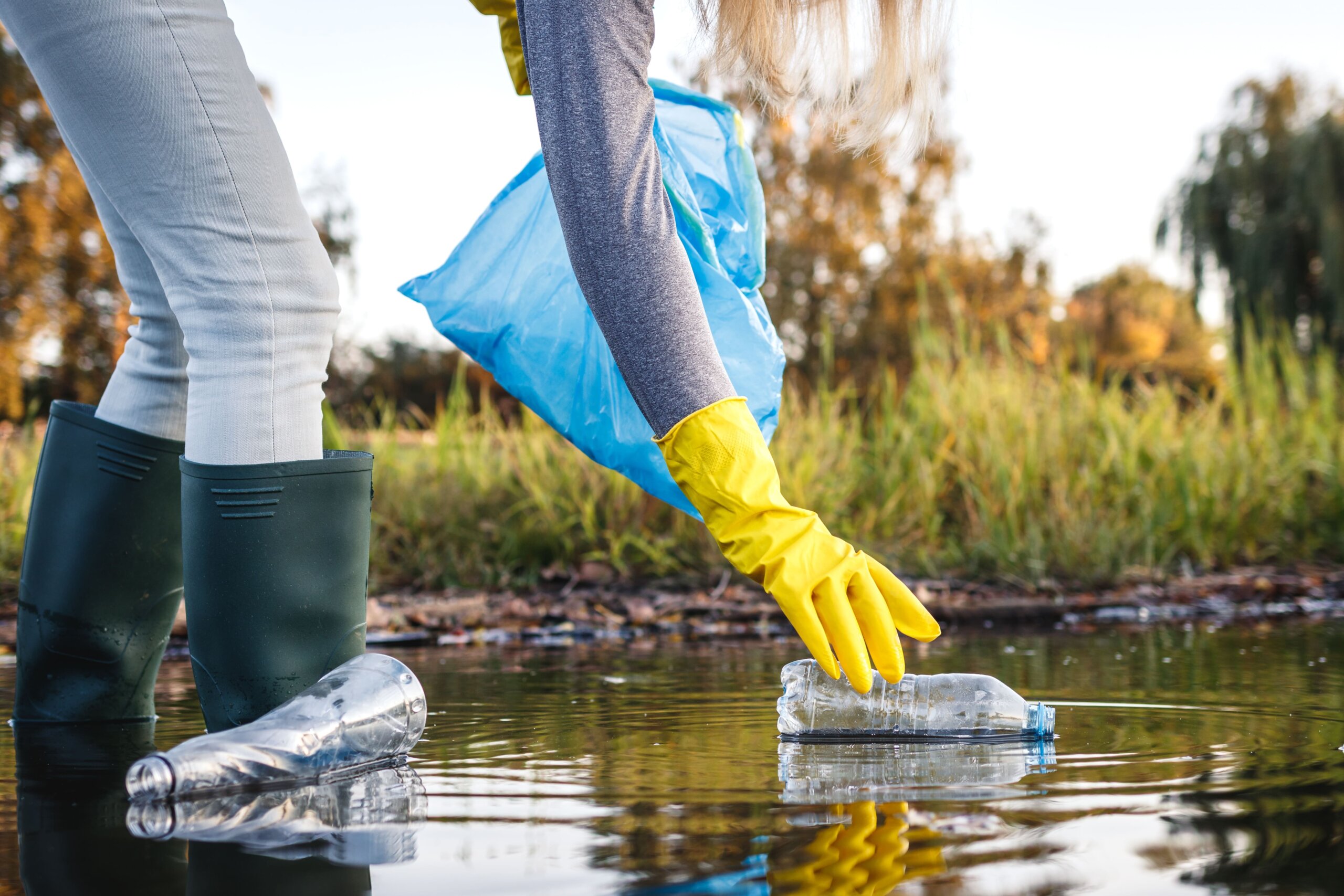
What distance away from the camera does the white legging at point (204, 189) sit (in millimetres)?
1493

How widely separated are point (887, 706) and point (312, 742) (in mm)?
792

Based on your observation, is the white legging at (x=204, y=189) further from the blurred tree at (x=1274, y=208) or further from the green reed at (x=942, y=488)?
the blurred tree at (x=1274, y=208)

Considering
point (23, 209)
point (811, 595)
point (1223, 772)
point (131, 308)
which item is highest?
point (23, 209)

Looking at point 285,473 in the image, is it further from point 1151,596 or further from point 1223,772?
point 1151,596

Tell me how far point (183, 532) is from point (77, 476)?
0.44 meters

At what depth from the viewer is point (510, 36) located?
189 cm

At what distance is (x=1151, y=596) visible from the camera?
4078 millimetres

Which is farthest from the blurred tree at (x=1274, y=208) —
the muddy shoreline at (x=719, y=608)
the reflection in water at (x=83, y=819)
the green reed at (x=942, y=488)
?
the reflection in water at (x=83, y=819)

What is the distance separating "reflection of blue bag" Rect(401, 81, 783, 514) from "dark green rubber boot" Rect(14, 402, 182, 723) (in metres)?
0.52

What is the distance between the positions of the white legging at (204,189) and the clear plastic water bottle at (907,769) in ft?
2.49

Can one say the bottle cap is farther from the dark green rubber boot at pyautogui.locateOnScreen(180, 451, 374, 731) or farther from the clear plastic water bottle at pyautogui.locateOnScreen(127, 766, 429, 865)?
the dark green rubber boot at pyautogui.locateOnScreen(180, 451, 374, 731)

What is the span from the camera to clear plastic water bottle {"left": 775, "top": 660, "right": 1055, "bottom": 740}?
1.69 metres

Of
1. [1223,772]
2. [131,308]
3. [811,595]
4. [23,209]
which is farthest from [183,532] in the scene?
[23,209]

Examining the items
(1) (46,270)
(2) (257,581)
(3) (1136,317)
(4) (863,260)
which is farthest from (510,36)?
(3) (1136,317)
